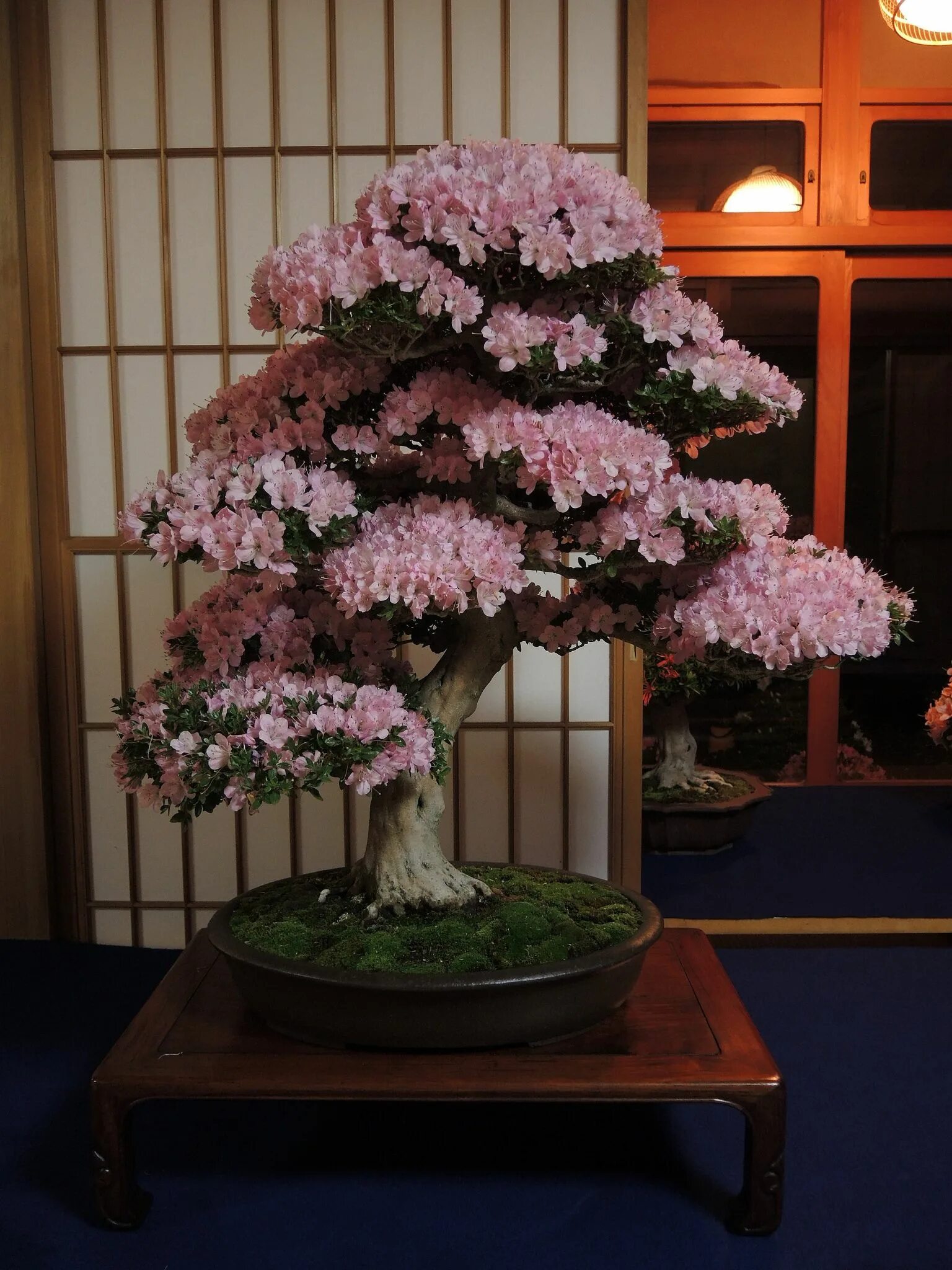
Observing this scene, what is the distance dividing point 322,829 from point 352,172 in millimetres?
1559

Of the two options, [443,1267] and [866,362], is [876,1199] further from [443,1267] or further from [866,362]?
[866,362]

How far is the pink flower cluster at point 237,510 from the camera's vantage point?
3.90ft

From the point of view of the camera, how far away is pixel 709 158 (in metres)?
2.92

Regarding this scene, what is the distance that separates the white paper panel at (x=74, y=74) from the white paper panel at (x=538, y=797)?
1742 millimetres

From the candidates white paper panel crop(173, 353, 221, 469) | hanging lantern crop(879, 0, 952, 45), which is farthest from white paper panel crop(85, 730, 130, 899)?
hanging lantern crop(879, 0, 952, 45)

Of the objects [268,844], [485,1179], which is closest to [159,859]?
[268,844]

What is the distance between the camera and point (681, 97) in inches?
114

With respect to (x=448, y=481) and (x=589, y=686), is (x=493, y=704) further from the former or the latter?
(x=448, y=481)

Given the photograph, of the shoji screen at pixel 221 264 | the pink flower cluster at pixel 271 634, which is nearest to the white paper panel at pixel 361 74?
the shoji screen at pixel 221 264

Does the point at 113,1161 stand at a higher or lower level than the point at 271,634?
lower

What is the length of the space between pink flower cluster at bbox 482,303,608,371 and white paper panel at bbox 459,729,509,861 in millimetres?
1343

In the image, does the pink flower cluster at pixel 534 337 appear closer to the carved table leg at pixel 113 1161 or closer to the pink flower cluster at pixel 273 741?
the pink flower cluster at pixel 273 741

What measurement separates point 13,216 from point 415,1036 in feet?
6.68

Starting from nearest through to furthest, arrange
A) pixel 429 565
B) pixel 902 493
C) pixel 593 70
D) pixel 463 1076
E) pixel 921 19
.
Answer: pixel 429 565 < pixel 463 1076 < pixel 593 70 < pixel 921 19 < pixel 902 493
